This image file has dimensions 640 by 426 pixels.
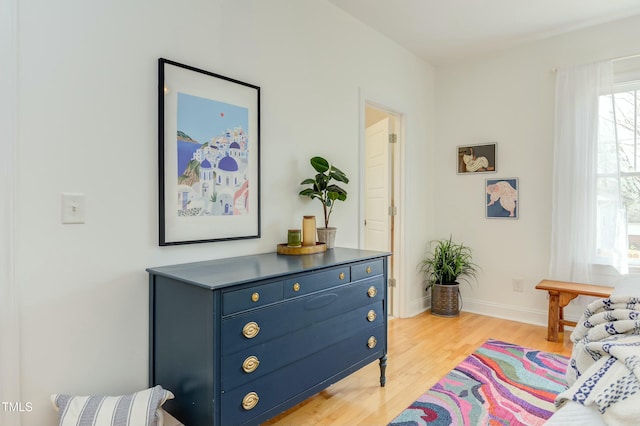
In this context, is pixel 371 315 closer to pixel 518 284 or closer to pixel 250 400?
pixel 250 400

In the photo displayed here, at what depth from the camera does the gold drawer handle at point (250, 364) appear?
1.58m

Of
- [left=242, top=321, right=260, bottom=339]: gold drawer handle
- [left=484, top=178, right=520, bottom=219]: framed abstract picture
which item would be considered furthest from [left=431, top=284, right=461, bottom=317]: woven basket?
[left=242, top=321, right=260, bottom=339]: gold drawer handle

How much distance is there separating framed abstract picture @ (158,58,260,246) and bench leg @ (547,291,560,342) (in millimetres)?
2546

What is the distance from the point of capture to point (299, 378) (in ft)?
6.07

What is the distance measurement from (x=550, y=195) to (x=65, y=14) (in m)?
3.81

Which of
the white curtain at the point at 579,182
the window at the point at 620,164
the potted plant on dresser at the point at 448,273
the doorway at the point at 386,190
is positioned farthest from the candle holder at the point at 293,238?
the window at the point at 620,164

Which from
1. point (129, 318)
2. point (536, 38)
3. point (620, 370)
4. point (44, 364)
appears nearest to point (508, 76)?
point (536, 38)

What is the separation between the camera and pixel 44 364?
5.14 feet

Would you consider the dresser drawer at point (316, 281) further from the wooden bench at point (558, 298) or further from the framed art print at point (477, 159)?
the framed art print at point (477, 159)

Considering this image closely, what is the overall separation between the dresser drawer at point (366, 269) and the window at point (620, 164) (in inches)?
86.6

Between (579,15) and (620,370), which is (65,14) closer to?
(620,370)

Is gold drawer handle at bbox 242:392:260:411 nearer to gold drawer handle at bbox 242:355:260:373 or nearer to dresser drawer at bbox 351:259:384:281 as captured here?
gold drawer handle at bbox 242:355:260:373

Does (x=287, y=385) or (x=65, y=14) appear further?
(x=287, y=385)

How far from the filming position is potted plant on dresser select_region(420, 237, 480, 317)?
12.7 ft
